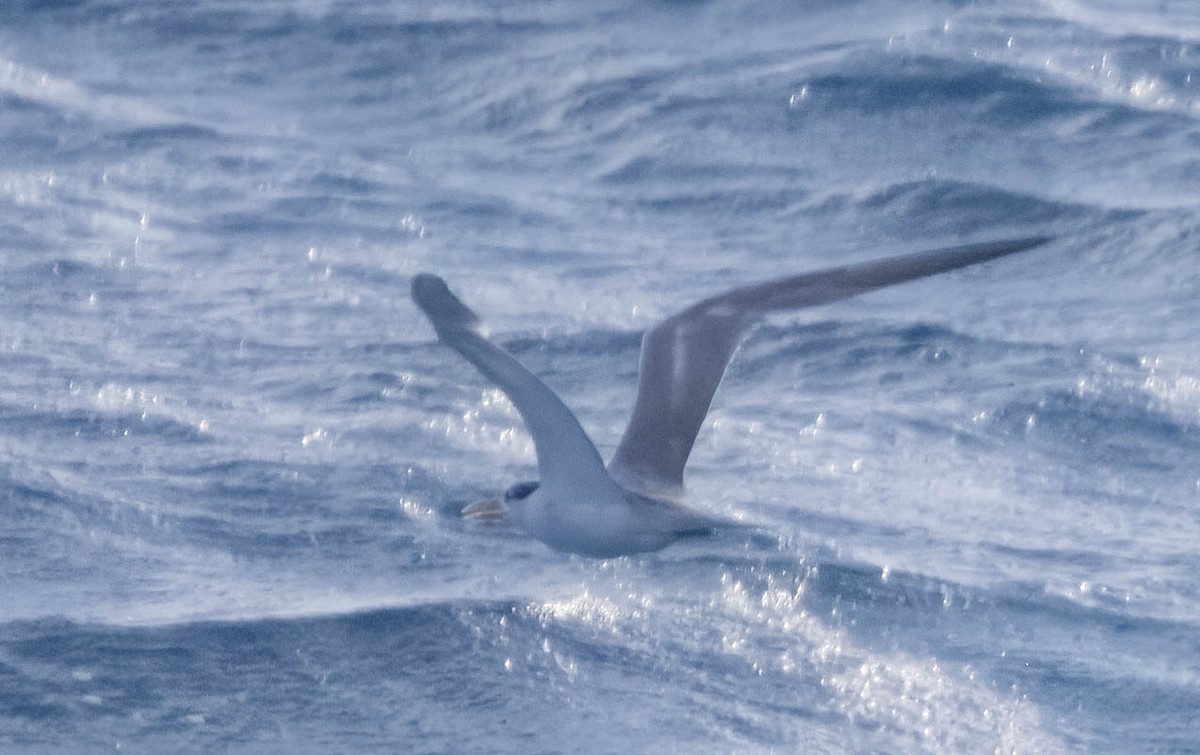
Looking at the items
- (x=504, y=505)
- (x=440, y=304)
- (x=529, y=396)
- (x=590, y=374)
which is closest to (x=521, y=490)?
(x=504, y=505)

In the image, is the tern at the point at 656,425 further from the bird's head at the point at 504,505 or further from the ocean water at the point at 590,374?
the ocean water at the point at 590,374

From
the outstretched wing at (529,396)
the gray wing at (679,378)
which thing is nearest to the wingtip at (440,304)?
the outstretched wing at (529,396)

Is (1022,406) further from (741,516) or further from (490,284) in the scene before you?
(490,284)

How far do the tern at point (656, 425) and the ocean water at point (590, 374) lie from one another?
0.46 metres

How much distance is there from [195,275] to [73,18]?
259 inches

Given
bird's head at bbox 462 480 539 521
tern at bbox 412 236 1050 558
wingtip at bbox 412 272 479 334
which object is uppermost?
wingtip at bbox 412 272 479 334

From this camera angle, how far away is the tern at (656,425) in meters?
5.66

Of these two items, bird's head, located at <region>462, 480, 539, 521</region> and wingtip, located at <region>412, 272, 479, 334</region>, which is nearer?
wingtip, located at <region>412, 272, 479, 334</region>

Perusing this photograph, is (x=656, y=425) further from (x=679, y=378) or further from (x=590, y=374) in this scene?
(x=590, y=374)

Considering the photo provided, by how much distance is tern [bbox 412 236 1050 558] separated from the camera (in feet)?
18.6

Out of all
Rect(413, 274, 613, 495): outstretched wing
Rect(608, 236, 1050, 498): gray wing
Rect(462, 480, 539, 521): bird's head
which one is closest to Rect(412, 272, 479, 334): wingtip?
Rect(413, 274, 613, 495): outstretched wing

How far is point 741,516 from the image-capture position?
7.20 m

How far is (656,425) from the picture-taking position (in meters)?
6.55

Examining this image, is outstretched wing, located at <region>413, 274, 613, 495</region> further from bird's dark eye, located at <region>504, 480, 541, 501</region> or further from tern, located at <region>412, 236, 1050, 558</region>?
bird's dark eye, located at <region>504, 480, 541, 501</region>
